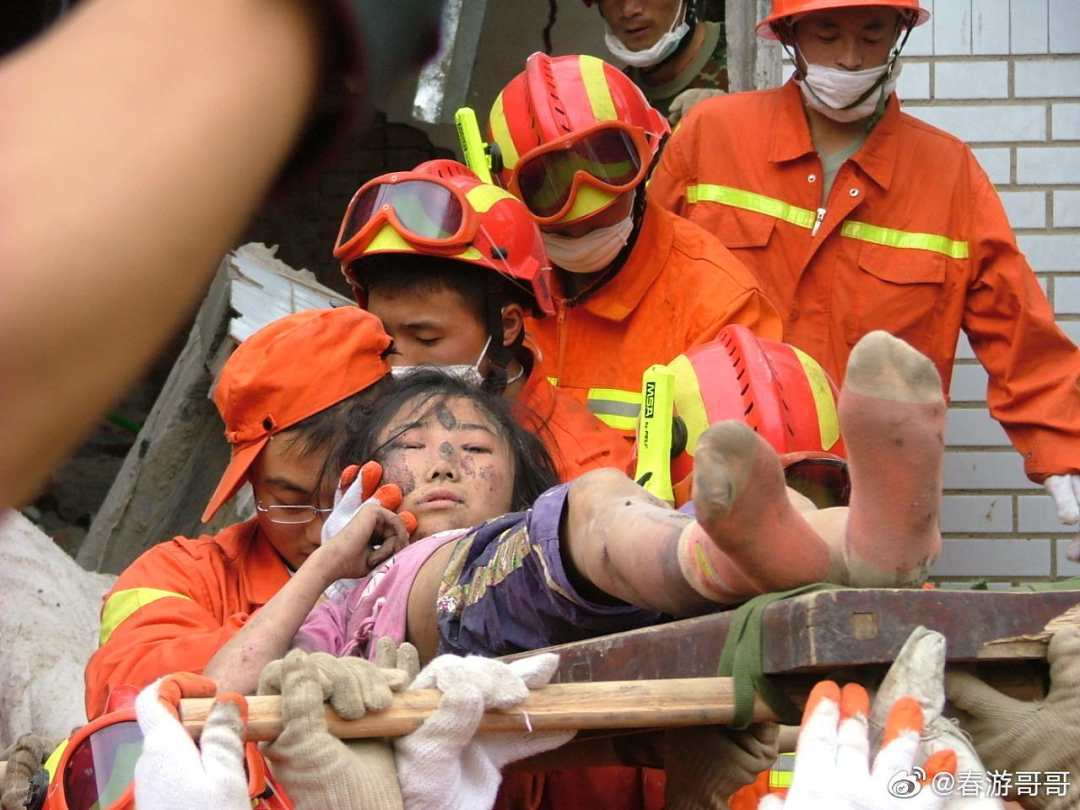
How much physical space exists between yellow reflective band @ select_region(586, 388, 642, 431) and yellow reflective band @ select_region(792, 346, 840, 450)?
2.55 feet

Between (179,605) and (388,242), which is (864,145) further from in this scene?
(179,605)

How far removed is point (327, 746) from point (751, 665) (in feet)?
1.54

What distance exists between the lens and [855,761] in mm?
1802

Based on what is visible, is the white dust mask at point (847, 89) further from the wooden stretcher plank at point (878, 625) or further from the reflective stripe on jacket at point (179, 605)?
the wooden stretcher plank at point (878, 625)

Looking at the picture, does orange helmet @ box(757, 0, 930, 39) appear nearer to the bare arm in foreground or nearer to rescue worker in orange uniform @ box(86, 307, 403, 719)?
rescue worker in orange uniform @ box(86, 307, 403, 719)

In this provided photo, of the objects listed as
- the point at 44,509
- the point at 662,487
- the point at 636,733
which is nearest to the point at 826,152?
the point at 662,487

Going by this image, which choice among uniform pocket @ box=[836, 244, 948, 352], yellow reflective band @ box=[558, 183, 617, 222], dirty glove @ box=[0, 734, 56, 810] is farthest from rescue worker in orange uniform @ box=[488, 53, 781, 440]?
dirty glove @ box=[0, 734, 56, 810]

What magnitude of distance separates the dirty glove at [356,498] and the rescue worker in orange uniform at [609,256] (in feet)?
4.17

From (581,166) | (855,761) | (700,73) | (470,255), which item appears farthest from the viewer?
(700,73)

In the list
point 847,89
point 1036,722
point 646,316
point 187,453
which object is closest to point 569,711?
point 1036,722

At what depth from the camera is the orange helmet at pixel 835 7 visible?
198 inches

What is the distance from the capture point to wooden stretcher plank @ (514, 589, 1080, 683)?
185 cm

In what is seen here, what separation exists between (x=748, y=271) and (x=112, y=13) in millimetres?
4172

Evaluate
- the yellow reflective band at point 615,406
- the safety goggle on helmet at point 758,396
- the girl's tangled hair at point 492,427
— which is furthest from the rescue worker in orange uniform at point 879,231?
the girl's tangled hair at point 492,427
